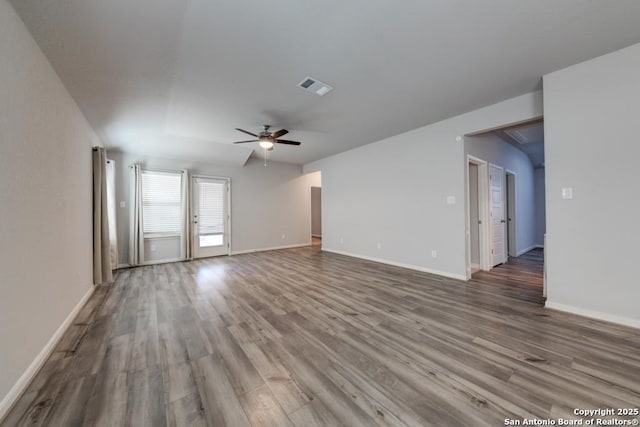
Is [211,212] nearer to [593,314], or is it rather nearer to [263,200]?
[263,200]

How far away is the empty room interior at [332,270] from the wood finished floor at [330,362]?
0.06 feet

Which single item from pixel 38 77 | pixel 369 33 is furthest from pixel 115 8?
pixel 369 33

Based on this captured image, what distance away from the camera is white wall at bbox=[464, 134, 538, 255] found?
4504mm

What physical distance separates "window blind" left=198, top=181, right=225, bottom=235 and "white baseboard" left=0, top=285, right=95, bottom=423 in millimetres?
3736

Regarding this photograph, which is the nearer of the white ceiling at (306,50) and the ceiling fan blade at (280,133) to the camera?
the white ceiling at (306,50)

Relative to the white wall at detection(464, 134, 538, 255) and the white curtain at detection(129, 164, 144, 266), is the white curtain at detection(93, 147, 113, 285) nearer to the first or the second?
the white curtain at detection(129, 164, 144, 266)

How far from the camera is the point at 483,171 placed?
4625 millimetres

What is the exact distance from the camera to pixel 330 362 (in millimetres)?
1857

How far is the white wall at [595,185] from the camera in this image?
7.75 feet

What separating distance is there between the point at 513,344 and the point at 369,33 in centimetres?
305

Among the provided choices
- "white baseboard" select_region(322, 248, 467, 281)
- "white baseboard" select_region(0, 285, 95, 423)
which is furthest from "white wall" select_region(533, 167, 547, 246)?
"white baseboard" select_region(0, 285, 95, 423)

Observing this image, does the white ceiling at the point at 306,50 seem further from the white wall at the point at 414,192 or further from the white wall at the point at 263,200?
the white wall at the point at 263,200

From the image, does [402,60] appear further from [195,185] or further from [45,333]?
[195,185]

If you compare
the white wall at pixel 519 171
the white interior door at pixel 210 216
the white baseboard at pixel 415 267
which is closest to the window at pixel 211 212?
the white interior door at pixel 210 216
